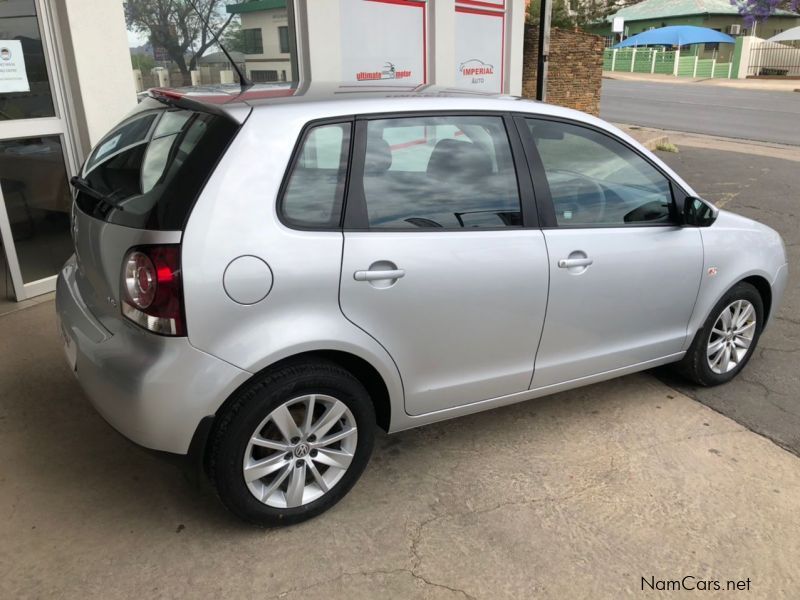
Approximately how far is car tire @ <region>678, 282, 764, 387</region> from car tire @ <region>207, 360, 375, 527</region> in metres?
2.10

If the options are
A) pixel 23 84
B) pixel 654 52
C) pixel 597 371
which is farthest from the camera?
pixel 654 52

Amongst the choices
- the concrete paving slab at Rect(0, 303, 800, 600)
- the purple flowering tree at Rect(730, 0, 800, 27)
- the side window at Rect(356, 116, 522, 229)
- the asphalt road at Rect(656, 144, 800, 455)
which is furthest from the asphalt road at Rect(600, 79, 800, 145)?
the purple flowering tree at Rect(730, 0, 800, 27)

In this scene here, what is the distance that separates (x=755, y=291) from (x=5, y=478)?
13.3 ft

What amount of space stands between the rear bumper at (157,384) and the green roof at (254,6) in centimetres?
504

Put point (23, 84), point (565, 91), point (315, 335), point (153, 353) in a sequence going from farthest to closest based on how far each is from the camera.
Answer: point (565, 91), point (23, 84), point (315, 335), point (153, 353)

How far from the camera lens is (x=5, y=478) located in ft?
9.93

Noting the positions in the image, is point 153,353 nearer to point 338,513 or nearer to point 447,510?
point 338,513

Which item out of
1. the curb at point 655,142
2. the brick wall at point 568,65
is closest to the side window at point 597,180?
the curb at point 655,142

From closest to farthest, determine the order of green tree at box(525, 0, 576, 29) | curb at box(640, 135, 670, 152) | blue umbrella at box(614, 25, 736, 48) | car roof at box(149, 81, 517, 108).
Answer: car roof at box(149, 81, 517, 108) → curb at box(640, 135, 670, 152) → green tree at box(525, 0, 576, 29) → blue umbrella at box(614, 25, 736, 48)

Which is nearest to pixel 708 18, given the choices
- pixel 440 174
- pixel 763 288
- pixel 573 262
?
pixel 763 288

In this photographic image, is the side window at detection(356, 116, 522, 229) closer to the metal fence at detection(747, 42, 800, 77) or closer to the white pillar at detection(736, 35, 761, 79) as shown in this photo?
the white pillar at detection(736, 35, 761, 79)

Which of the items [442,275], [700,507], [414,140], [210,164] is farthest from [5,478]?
[700,507]

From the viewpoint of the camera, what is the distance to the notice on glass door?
4.78 meters

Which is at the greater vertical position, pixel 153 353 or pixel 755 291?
pixel 153 353
